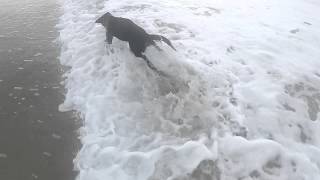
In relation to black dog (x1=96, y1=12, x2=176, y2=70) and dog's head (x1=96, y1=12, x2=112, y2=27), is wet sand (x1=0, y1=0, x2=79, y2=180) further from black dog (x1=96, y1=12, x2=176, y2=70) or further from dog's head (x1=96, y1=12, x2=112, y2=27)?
black dog (x1=96, y1=12, x2=176, y2=70)

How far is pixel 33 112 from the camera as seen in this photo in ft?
21.5

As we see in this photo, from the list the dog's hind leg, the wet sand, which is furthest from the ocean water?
the wet sand

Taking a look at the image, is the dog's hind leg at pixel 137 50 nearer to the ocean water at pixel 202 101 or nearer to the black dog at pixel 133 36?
the black dog at pixel 133 36

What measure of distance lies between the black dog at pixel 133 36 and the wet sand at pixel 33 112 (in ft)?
4.58

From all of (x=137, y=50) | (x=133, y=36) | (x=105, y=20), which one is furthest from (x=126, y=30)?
(x=105, y=20)

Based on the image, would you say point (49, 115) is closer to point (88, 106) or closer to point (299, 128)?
point (88, 106)

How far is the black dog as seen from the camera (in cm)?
780

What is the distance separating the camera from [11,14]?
12.0m

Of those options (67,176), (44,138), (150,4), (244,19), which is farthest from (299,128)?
(150,4)

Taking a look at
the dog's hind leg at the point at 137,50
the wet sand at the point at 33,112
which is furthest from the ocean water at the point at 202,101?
the wet sand at the point at 33,112

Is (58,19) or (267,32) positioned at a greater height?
(267,32)

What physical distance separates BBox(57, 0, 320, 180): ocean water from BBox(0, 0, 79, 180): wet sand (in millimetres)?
264

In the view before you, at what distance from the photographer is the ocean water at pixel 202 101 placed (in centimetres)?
520

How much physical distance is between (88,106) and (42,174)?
5.63 ft
